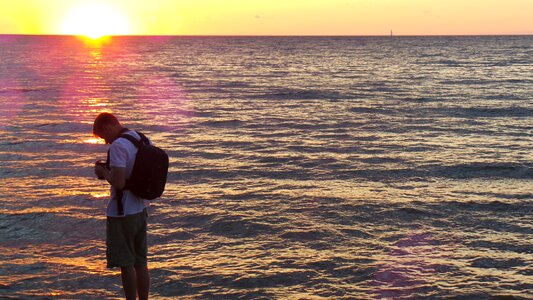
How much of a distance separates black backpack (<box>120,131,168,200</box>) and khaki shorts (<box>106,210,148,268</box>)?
306mm

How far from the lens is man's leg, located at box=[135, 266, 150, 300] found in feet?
21.2

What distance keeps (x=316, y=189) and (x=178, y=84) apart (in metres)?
33.2

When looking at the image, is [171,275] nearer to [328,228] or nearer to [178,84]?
[328,228]

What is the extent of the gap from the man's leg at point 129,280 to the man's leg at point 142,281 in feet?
0.23

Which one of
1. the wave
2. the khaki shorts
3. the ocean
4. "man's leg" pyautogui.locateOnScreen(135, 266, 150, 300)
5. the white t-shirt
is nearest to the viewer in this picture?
the white t-shirt

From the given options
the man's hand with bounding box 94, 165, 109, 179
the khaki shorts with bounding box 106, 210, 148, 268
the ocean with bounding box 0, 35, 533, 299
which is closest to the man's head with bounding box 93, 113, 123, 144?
the man's hand with bounding box 94, 165, 109, 179

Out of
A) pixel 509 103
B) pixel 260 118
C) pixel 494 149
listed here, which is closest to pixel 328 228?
pixel 494 149

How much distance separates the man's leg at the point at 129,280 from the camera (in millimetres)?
6320

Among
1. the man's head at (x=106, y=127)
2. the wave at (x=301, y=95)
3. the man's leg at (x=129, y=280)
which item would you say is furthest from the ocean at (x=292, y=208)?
the wave at (x=301, y=95)

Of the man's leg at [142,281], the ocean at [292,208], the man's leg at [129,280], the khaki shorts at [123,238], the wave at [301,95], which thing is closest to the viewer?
the khaki shorts at [123,238]

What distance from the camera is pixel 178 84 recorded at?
44594 millimetres

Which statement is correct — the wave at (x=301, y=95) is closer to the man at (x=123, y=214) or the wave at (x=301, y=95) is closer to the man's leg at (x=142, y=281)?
the man's leg at (x=142, y=281)

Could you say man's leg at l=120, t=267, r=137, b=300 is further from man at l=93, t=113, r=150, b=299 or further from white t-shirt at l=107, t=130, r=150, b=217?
white t-shirt at l=107, t=130, r=150, b=217

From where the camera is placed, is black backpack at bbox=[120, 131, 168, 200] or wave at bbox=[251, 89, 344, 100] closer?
black backpack at bbox=[120, 131, 168, 200]
